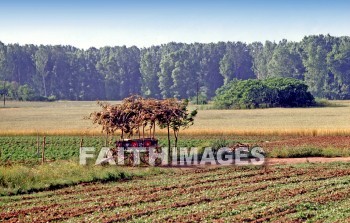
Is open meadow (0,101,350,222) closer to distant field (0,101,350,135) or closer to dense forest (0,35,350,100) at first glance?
distant field (0,101,350,135)

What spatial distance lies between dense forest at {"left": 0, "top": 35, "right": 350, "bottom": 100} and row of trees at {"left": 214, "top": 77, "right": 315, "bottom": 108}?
39259 mm

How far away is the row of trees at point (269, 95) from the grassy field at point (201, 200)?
3060 inches

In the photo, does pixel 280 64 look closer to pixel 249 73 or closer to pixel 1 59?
pixel 249 73

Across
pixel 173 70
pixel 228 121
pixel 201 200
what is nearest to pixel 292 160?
pixel 201 200

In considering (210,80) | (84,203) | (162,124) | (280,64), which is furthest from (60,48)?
(84,203)

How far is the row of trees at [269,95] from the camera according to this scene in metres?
105

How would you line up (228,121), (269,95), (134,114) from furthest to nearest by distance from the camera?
1. (269,95)
2. (228,121)
3. (134,114)

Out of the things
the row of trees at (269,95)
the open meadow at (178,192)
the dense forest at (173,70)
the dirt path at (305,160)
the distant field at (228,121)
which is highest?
the dense forest at (173,70)

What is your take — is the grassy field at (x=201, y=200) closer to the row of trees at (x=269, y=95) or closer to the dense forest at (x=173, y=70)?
the row of trees at (x=269, y=95)

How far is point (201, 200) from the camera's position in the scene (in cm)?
2039

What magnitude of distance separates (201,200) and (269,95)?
86.9m

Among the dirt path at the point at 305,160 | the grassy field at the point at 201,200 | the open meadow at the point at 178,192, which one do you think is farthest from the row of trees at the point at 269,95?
the grassy field at the point at 201,200

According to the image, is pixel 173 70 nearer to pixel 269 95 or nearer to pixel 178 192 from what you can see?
pixel 269 95

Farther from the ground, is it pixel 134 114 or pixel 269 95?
pixel 134 114
